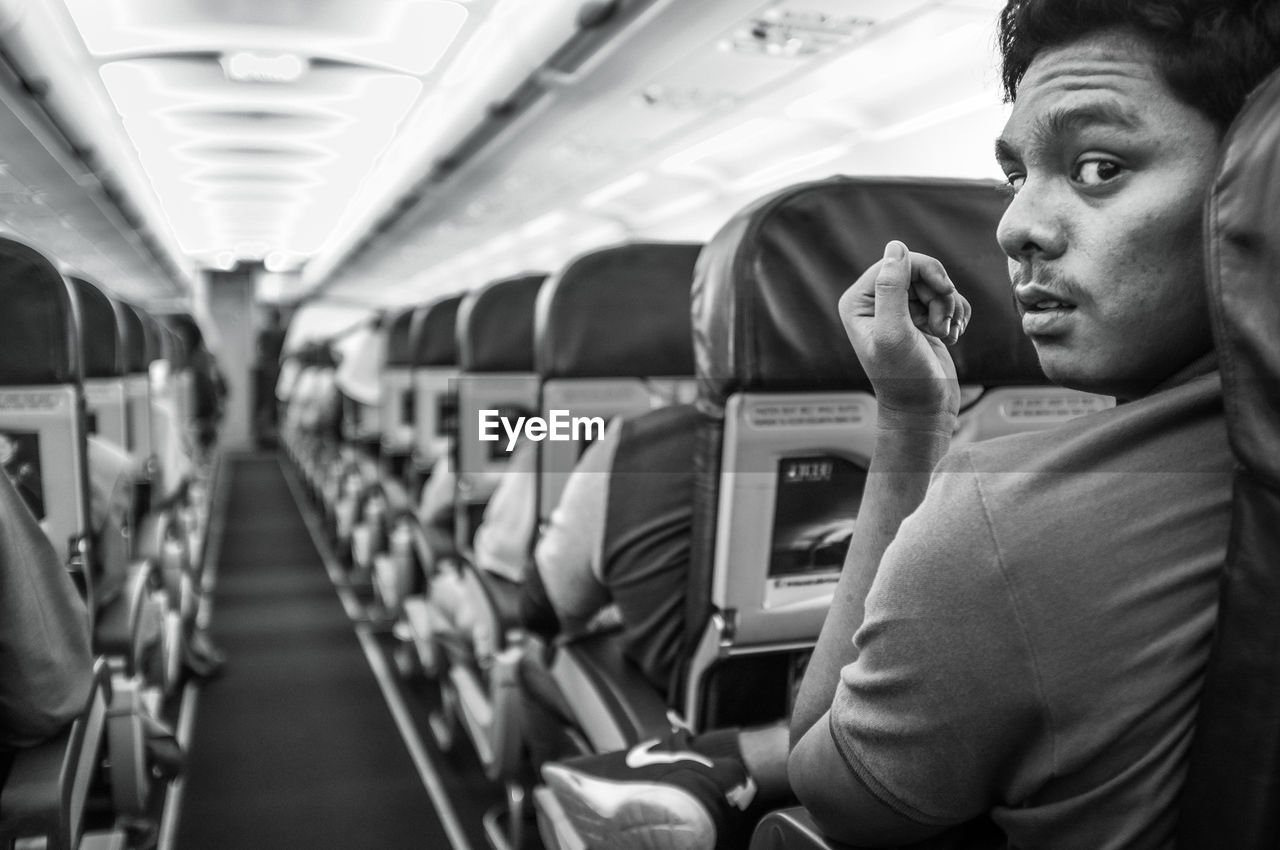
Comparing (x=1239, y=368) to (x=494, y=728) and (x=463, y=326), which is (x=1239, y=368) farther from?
(x=463, y=326)

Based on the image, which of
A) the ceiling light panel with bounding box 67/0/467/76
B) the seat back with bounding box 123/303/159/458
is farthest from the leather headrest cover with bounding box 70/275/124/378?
the ceiling light panel with bounding box 67/0/467/76

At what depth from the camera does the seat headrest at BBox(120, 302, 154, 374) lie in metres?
4.19

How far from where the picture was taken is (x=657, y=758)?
1.53 m

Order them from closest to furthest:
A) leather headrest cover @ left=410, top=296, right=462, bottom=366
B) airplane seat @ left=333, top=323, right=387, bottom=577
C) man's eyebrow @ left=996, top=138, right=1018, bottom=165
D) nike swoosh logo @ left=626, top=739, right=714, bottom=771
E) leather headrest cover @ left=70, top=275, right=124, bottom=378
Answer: man's eyebrow @ left=996, top=138, right=1018, bottom=165 → nike swoosh logo @ left=626, top=739, right=714, bottom=771 → leather headrest cover @ left=70, top=275, right=124, bottom=378 → leather headrest cover @ left=410, top=296, right=462, bottom=366 → airplane seat @ left=333, top=323, right=387, bottom=577

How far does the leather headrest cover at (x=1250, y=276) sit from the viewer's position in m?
0.67

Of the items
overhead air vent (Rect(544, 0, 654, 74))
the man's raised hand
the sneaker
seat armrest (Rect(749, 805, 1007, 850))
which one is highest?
overhead air vent (Rect(544, 0, 654, 74))

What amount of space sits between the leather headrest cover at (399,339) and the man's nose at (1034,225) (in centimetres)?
491

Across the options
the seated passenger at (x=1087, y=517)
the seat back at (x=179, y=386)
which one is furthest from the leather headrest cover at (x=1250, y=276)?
the seat back at (x=179, y=386)

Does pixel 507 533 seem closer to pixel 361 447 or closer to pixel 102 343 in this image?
pixel 102 343

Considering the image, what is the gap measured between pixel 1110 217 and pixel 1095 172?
5 cm

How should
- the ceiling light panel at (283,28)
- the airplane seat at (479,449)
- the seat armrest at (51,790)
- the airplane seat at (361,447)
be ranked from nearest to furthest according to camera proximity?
the seat armrest at (51,790) → the airplane seat at (479,449) → the ceiling light panel at (283,28) → the airplane seat at (361,447)

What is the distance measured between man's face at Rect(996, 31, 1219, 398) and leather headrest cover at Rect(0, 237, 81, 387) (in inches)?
72.3

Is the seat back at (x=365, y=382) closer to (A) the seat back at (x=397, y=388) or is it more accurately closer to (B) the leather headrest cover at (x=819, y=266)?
(A) the seat back at (x=397, y=388)

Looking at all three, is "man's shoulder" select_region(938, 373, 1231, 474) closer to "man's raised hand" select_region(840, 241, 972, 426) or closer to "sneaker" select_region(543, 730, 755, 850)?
"man's raised hand" select_region(840, 241, 972, 426)
